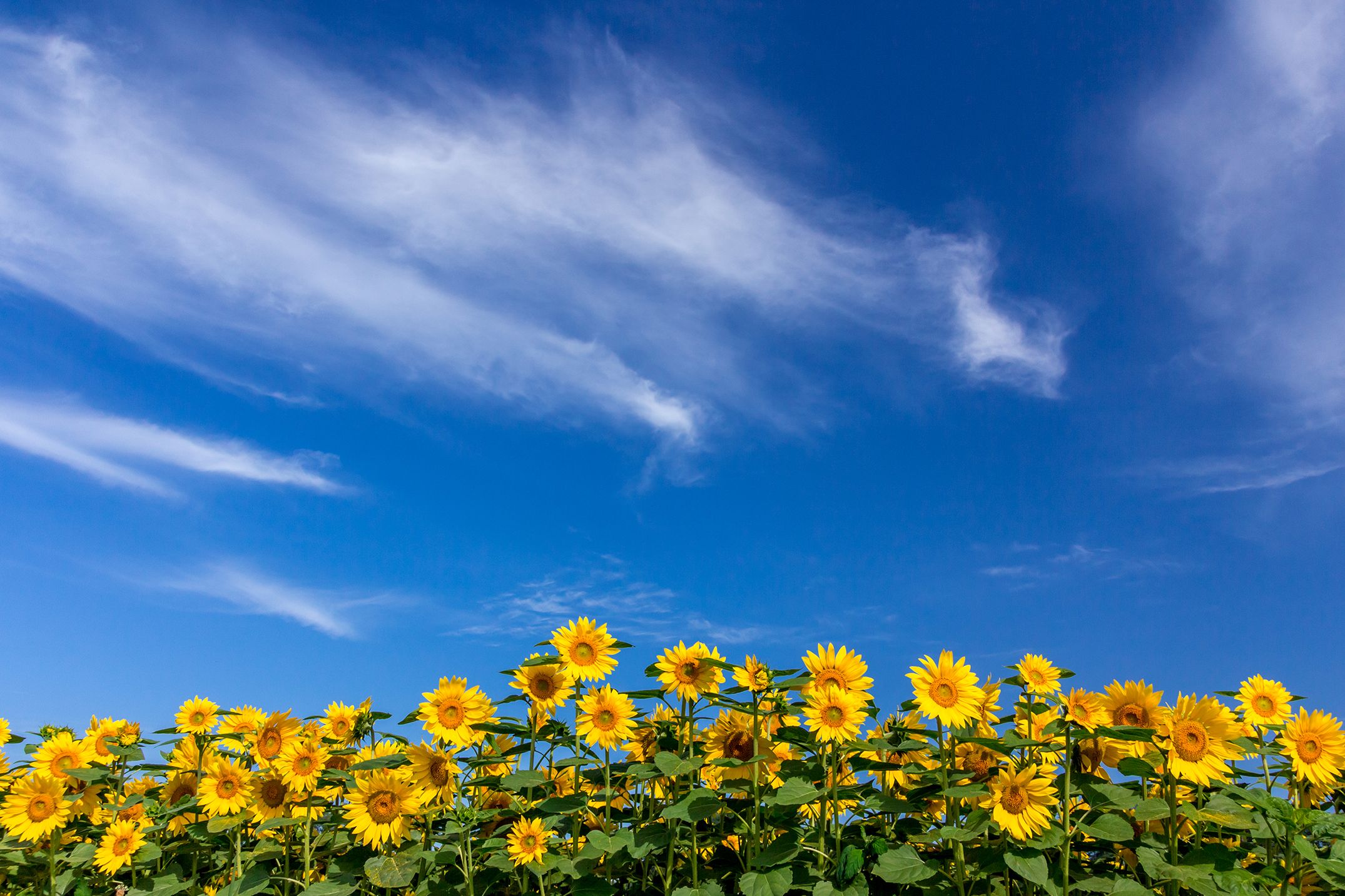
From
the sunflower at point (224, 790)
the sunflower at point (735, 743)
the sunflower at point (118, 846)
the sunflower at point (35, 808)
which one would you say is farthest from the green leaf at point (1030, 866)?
the sunflower at point (35, 808)

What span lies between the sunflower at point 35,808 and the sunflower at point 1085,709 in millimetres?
7424

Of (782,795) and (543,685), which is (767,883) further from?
(543,685)

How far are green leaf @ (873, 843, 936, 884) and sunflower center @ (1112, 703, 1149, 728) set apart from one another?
1497mm

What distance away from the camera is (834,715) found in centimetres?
503

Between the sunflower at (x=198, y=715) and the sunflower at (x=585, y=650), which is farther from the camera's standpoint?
the sunflower at (x=198, y=715)

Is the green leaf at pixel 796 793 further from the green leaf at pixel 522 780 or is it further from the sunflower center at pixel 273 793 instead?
the sunflower center at pixel 273 793

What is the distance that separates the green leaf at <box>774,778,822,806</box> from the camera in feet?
15.6

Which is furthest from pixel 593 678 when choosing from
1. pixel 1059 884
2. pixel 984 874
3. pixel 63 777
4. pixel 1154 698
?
pixel 63 777

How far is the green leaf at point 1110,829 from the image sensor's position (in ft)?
15.3

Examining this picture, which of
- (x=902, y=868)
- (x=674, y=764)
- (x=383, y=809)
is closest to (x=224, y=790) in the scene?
(x=383, y=809)

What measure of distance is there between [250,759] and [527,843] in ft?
8.24

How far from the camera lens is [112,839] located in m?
6.79

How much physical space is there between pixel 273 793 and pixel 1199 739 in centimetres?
583

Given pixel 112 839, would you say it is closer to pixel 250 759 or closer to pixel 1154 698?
pixel 250 759
